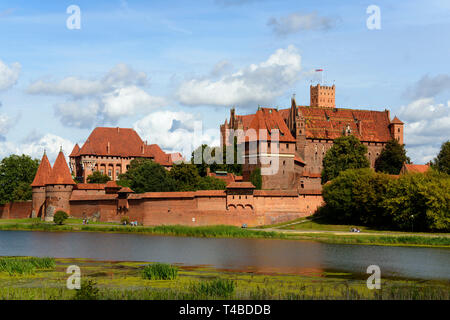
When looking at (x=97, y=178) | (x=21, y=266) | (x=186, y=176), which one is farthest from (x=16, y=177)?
(x=21, y=266)

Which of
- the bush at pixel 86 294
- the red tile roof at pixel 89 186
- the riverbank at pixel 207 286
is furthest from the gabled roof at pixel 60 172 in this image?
the bush at pixel 86 294

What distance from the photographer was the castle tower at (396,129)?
260 ft

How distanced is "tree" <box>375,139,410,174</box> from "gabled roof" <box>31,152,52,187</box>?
36.2 meters

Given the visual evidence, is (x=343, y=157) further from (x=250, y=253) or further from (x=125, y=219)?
(x=250, y=253)

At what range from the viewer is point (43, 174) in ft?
222

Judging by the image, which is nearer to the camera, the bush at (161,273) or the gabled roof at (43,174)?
the bush at (161,273)

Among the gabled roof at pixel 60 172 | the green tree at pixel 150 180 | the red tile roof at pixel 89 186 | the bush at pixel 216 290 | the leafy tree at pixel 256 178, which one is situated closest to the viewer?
the bush at pixel 216 290

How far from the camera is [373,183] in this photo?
2046 inches

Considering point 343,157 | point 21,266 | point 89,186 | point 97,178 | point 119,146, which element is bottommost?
point 21,266

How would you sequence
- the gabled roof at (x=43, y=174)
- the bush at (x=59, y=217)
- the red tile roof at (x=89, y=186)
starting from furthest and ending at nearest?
the gabled roof at (x=43, y=174)
the red tile roof at (x=89, y=186)
the bush at (x=59, y=217)

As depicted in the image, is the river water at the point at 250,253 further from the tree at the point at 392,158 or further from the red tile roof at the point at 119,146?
the red tile roof at the point at 119,146

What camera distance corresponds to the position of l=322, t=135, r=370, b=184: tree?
68688 millimetres

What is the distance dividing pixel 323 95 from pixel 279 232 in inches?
3028

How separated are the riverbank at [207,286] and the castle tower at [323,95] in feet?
314
